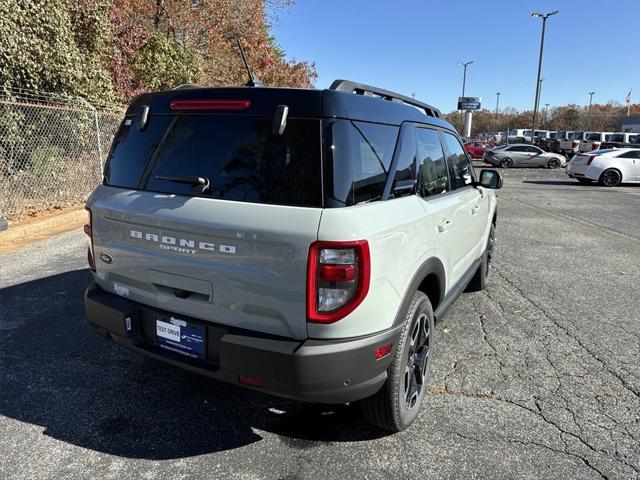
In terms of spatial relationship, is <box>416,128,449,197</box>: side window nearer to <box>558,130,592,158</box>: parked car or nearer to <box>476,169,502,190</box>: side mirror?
<box>476,169,502,190</box>: side mirror

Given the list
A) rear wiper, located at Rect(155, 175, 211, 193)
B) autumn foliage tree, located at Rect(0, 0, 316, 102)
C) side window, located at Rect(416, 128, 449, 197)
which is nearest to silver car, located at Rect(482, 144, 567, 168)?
autumn foliage tree, located at Rect(0, 0, 316, 102)

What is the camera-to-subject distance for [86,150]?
1049 centimetres

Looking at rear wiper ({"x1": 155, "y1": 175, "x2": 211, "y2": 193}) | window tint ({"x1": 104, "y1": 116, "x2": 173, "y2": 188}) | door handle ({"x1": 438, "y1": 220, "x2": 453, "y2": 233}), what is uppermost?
window tint ({"x1": 104, "y1": 116, "x2": 173, "y2": 188})

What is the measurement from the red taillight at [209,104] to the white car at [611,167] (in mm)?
19513

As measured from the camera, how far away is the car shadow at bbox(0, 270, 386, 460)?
2578mm

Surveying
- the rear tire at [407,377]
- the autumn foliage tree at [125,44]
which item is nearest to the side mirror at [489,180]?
the rear tire at [407,377]

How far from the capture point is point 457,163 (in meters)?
3.95

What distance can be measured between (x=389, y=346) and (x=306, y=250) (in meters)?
0.67

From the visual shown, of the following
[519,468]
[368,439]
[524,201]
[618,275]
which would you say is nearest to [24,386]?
[368,439]

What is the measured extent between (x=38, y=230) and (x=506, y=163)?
26568 mm

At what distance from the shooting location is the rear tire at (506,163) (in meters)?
28.2

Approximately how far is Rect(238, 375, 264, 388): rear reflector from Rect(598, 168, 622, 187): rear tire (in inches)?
783

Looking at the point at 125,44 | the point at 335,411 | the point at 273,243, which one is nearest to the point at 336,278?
the point at 273,243

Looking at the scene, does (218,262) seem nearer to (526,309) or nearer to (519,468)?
→ (519,468)
